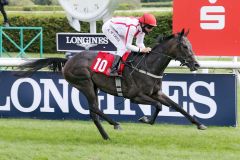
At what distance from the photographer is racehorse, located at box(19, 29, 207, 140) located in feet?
27.7

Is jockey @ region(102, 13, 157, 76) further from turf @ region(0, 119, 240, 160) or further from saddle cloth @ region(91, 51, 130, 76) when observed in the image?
turf @ region(0, 119, 240, 160)

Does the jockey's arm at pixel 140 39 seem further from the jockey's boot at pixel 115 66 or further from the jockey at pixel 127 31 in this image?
the jockey's boot at pixel 115 66

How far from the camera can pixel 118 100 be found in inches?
401

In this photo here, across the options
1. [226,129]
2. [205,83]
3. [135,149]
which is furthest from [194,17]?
[135,149]

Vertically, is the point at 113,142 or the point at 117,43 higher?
the point at 117,43

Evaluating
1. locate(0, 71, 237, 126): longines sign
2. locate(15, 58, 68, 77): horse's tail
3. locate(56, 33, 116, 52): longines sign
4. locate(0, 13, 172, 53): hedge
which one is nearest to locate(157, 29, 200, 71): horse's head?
locate(0, 71, 237, 126): longines sign

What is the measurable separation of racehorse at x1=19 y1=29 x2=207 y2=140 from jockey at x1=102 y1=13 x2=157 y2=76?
14 cm

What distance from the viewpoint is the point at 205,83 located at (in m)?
9.84

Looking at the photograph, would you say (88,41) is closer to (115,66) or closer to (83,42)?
(83,42)

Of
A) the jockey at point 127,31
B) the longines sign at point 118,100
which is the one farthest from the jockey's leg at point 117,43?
the longines sign at point 118,100

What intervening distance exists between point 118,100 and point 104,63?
4.78ft

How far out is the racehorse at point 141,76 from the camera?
27.7ft

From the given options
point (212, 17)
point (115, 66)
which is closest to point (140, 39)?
point (115, 66)

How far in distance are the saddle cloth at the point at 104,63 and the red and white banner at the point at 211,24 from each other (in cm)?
267
